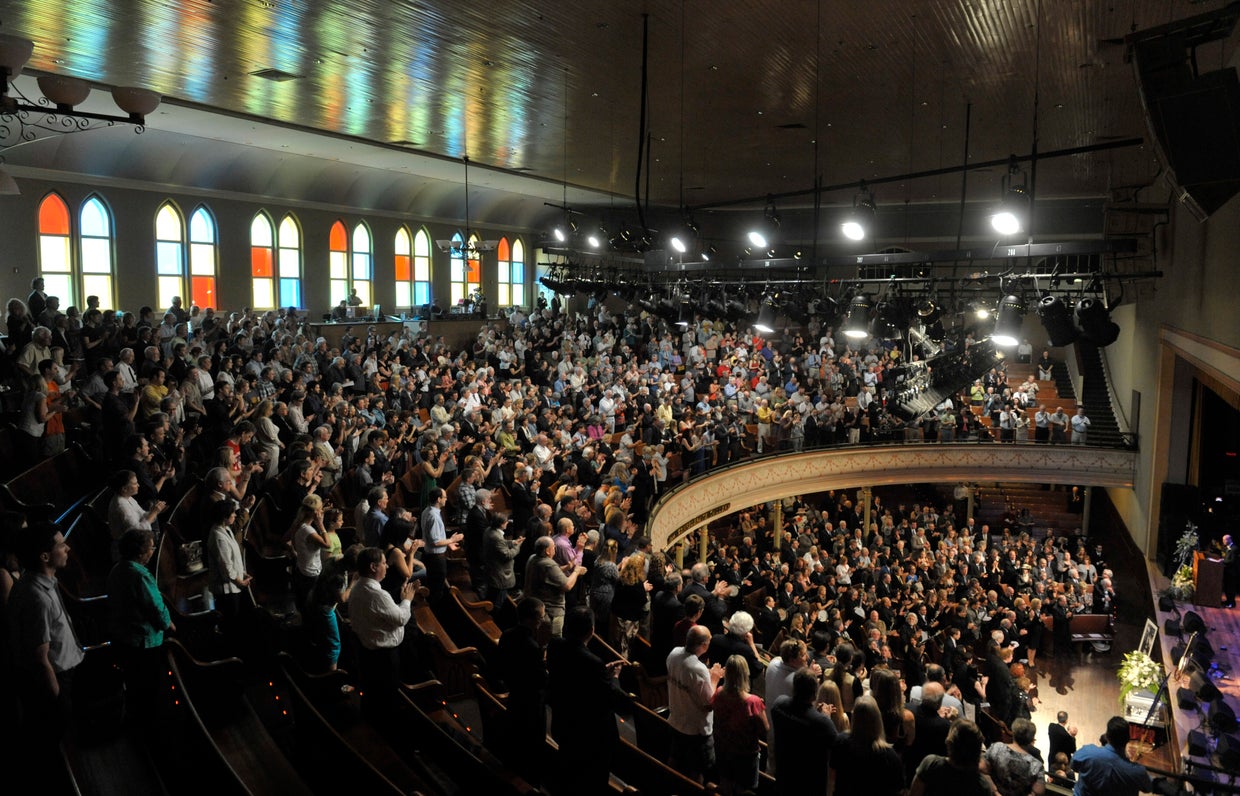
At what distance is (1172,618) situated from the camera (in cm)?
1392

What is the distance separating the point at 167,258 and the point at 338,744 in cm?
1693

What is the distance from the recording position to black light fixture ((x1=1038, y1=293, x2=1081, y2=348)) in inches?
441

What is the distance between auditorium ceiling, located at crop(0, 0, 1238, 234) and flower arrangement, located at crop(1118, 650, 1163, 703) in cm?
646

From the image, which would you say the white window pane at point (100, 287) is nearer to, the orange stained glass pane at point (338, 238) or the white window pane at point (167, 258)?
the white window pane at point (167, 258)

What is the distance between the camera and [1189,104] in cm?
506

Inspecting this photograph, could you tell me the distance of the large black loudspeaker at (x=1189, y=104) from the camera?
4984mm

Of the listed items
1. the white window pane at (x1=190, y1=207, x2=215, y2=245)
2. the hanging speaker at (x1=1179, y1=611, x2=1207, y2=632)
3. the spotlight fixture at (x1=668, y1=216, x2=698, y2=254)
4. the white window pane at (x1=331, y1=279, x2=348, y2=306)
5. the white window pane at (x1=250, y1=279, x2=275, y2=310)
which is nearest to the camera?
the hanging speaker at (x1=1179, y1=611, x2=1207, y2=632)

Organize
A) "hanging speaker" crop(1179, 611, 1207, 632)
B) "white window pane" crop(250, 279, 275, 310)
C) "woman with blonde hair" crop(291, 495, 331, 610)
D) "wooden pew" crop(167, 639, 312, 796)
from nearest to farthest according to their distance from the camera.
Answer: "wooden pew" crop(167, 639, 312, 796) → "woman with blonde hair" crop(291, 495, 331, 610) → "hanging speaker" crop(1179, 611, 1207, 632) → "white window pane" crop(250, 279, 275, 310)

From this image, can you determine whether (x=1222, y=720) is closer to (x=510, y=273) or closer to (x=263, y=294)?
(x=263, y=294)

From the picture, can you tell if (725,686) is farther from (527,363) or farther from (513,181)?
(513,181)

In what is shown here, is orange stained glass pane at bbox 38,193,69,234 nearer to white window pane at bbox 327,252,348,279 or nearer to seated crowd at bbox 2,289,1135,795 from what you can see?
seated crowd at bbox 2,289,1135,795

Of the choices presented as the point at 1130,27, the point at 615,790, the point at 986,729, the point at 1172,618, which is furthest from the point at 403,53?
the point at 1172,618

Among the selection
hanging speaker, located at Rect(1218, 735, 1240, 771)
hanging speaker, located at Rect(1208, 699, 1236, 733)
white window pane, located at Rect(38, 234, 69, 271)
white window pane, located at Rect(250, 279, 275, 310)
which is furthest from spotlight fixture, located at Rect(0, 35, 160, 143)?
white window pane, located at Rect(250, 279, 275, 310)

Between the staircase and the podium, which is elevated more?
the staircase
